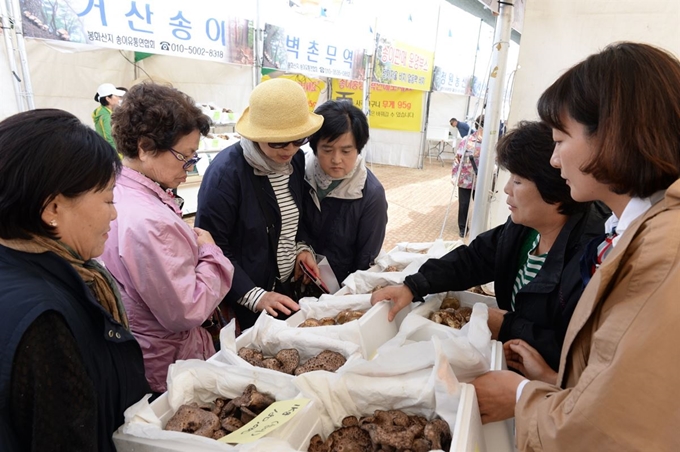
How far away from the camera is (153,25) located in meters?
4.45

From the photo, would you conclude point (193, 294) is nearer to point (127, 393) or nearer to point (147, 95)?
point (127, 393)

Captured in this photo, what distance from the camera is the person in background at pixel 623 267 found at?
2.23 ft

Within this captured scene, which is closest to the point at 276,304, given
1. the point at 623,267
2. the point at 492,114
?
the point at 623,267

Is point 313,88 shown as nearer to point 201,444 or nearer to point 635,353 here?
point 201,444

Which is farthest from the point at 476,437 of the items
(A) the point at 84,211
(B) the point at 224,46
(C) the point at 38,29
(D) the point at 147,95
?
(B) the point at 224,46

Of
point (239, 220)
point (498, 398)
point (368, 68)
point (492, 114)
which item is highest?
point (368, 68)

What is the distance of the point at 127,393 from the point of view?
1.04 meters

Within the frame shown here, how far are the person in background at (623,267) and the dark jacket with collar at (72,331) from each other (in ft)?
2.89

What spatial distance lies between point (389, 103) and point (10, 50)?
10175mm

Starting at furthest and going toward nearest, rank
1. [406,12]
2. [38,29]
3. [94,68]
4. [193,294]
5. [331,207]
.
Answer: [406,12], [94,68], [38,29], [331,207], [193,294]

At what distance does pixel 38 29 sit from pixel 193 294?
3.72 metres

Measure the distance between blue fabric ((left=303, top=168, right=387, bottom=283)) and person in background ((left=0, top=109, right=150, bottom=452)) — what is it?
1.25 m

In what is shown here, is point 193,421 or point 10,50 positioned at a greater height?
point 10,50

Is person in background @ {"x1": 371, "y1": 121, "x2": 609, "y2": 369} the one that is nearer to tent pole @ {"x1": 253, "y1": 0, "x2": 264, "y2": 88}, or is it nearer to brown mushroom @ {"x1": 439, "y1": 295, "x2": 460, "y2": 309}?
brown mushroom @ {"x1": 439, "y1": 295, "x2": 460, "y2": 309}
